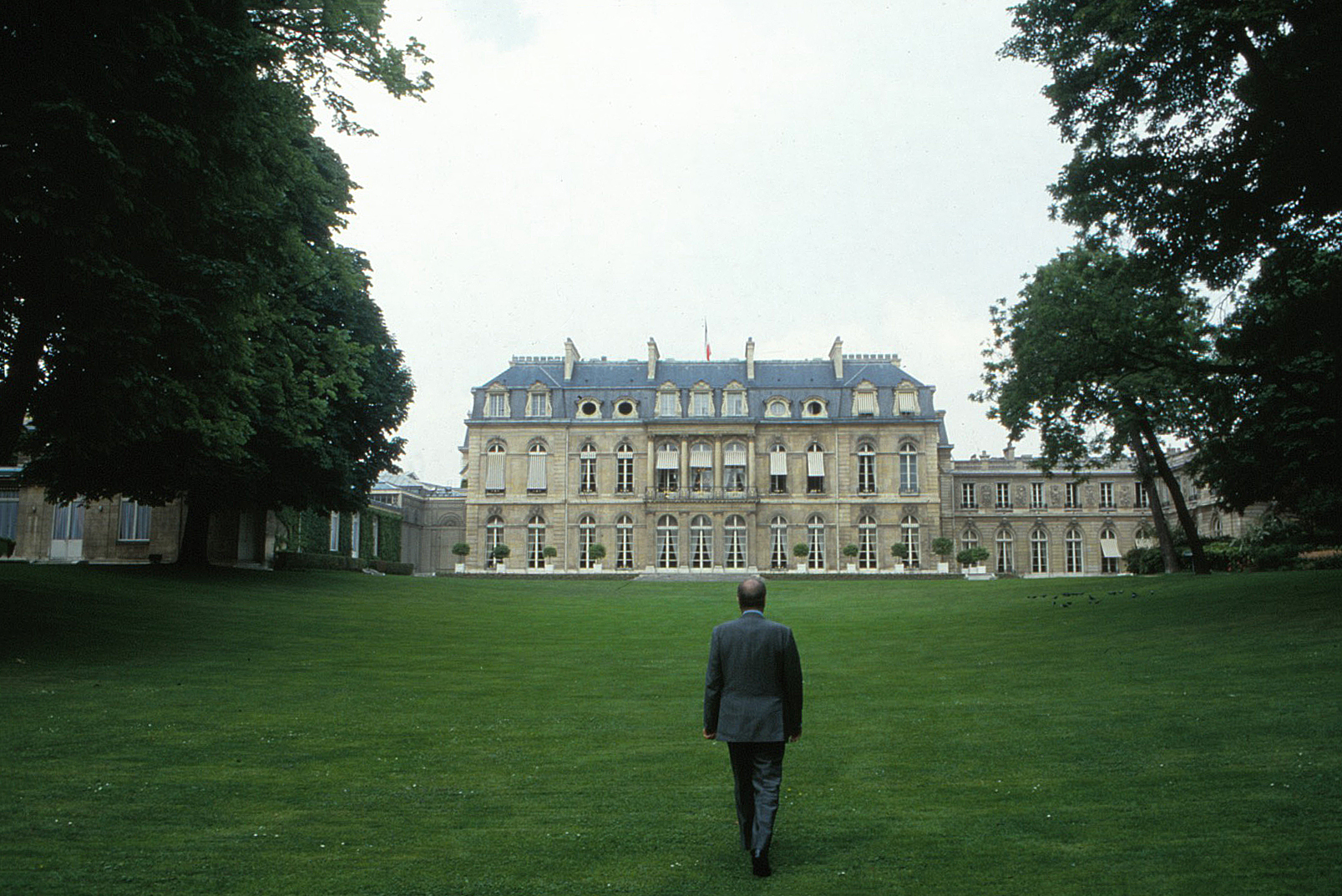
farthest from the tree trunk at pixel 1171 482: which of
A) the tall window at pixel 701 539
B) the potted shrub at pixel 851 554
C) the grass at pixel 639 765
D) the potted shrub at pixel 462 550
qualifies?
the potted shrub at pixel 462 550

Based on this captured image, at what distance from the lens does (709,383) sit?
190 ft

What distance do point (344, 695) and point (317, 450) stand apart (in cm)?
1853

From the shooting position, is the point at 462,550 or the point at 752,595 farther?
the point at 462,550

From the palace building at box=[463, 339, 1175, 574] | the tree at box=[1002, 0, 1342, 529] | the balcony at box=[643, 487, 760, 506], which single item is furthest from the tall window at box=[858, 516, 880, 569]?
the tree at box=[1002, 0, 1342, 529]

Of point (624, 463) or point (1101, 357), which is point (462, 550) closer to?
point (624, 463)

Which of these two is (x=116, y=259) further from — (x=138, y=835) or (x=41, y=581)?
(x=41, y=581)

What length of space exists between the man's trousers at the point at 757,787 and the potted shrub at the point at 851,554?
48626mm

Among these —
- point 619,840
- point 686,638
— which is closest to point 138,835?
point 619,840

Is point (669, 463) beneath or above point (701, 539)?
above

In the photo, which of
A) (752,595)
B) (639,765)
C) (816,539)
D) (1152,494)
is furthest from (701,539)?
(752,595)

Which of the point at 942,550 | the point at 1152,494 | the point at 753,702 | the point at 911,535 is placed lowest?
the point at 753,702

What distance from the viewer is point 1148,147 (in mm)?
15883

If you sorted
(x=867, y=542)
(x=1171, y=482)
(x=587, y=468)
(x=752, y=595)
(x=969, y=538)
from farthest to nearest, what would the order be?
(x=969, y=538) → (x=587, y=468) → (x=867, y=542) → (x=1171, y=482) → (x=752, y=595)

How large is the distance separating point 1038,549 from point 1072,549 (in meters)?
1.97
